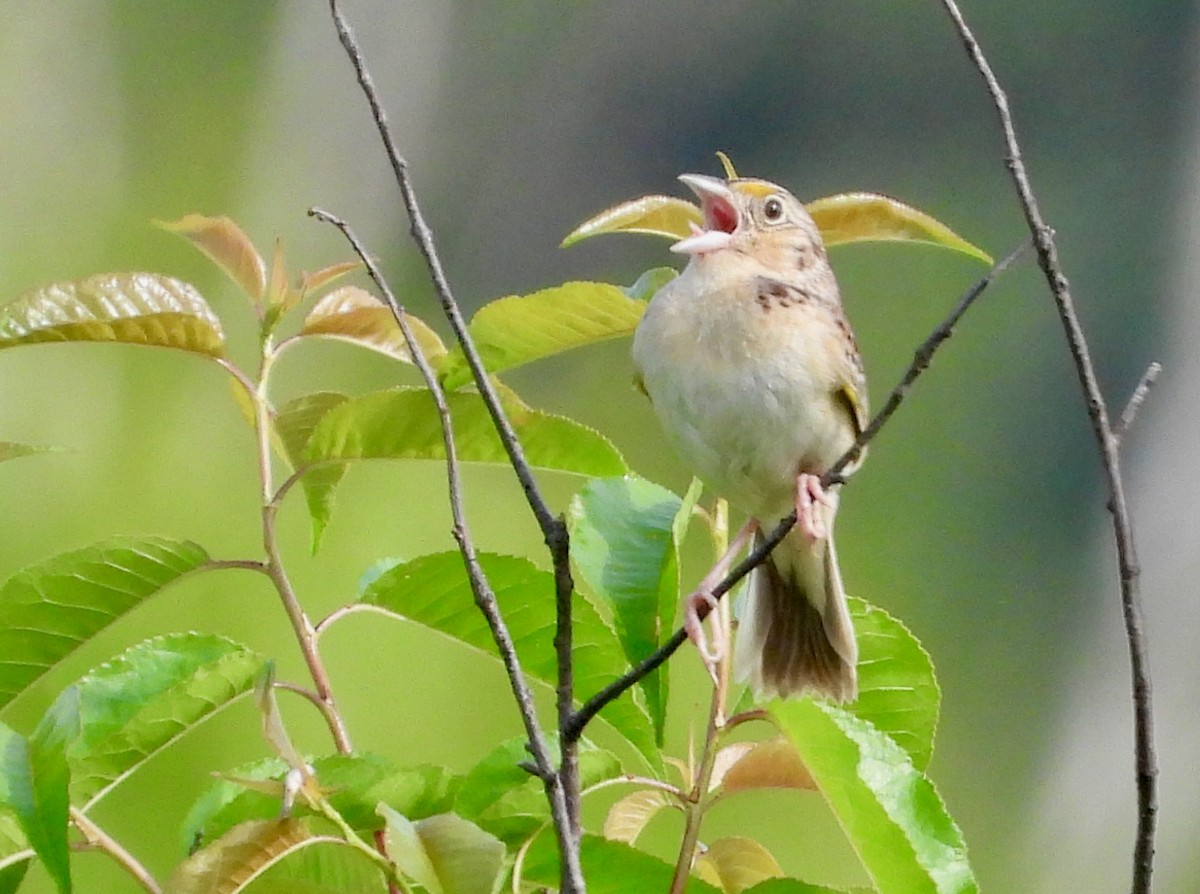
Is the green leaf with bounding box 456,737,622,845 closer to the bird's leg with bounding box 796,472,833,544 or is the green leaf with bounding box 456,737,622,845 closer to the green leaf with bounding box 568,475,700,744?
the green leaf with bounding box 568,475,700,744

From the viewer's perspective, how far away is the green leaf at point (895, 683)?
0.78 meters

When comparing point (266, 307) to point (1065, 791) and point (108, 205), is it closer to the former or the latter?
point (108, 205)

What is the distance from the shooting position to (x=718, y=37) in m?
1.93

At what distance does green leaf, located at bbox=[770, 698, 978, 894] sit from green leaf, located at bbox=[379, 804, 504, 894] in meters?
0.16

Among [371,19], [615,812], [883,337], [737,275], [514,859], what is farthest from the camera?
[371,19]

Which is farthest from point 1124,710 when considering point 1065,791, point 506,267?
point 506,267

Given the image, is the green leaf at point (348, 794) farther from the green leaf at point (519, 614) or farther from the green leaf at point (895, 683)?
the green leaf at point (895, 683)

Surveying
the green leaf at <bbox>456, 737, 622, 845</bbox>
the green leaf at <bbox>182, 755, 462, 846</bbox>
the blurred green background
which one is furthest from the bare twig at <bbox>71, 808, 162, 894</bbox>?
the blurred green background

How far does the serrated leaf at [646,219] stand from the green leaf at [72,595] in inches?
11.7

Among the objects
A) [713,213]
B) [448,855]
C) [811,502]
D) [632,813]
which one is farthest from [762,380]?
[448,855]

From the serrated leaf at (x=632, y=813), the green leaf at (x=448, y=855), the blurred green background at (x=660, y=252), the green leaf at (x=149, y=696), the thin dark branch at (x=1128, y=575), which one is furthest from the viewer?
the blurred green background at (x=660, y=252)

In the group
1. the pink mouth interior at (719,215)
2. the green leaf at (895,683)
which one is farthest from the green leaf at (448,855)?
the pink mouth interior at (719,215)

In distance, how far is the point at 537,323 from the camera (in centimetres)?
78

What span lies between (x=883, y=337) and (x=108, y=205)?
113 centimetres
